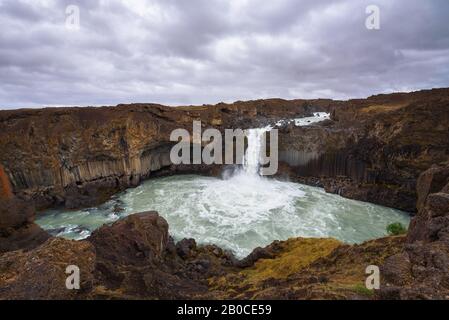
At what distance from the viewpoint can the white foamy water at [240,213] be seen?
19.2 meters

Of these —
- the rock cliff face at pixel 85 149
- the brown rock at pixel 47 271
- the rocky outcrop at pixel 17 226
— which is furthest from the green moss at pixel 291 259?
the rock cliff face at pixel 85 149

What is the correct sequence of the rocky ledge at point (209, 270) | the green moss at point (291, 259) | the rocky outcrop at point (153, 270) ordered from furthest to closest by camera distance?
the green moss at point (291, 259), the rocky outcrop at point (153, 270), the rocky ledge at point (209, 270)

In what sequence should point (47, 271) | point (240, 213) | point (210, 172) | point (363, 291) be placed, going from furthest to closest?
point (210, 172) < point (240, 213) < point (47, 271) < point (363, 291)

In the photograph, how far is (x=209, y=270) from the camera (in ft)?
37.5

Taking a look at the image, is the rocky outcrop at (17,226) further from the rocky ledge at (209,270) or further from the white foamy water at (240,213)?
the rocky ledge at (209,270)

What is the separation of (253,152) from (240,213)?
44.7ft

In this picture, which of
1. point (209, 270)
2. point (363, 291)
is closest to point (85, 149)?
point (209, 270)

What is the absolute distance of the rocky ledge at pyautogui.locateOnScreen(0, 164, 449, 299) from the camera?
5613mm

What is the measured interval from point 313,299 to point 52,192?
1048 inches

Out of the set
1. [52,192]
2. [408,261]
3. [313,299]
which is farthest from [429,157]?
[52,192]

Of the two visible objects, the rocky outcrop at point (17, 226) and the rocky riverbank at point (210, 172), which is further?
the rocky outcrop at point (17, 226)

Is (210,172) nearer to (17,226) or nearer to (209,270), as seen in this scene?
(17,226)

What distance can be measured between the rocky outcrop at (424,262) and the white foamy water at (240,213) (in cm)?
964
